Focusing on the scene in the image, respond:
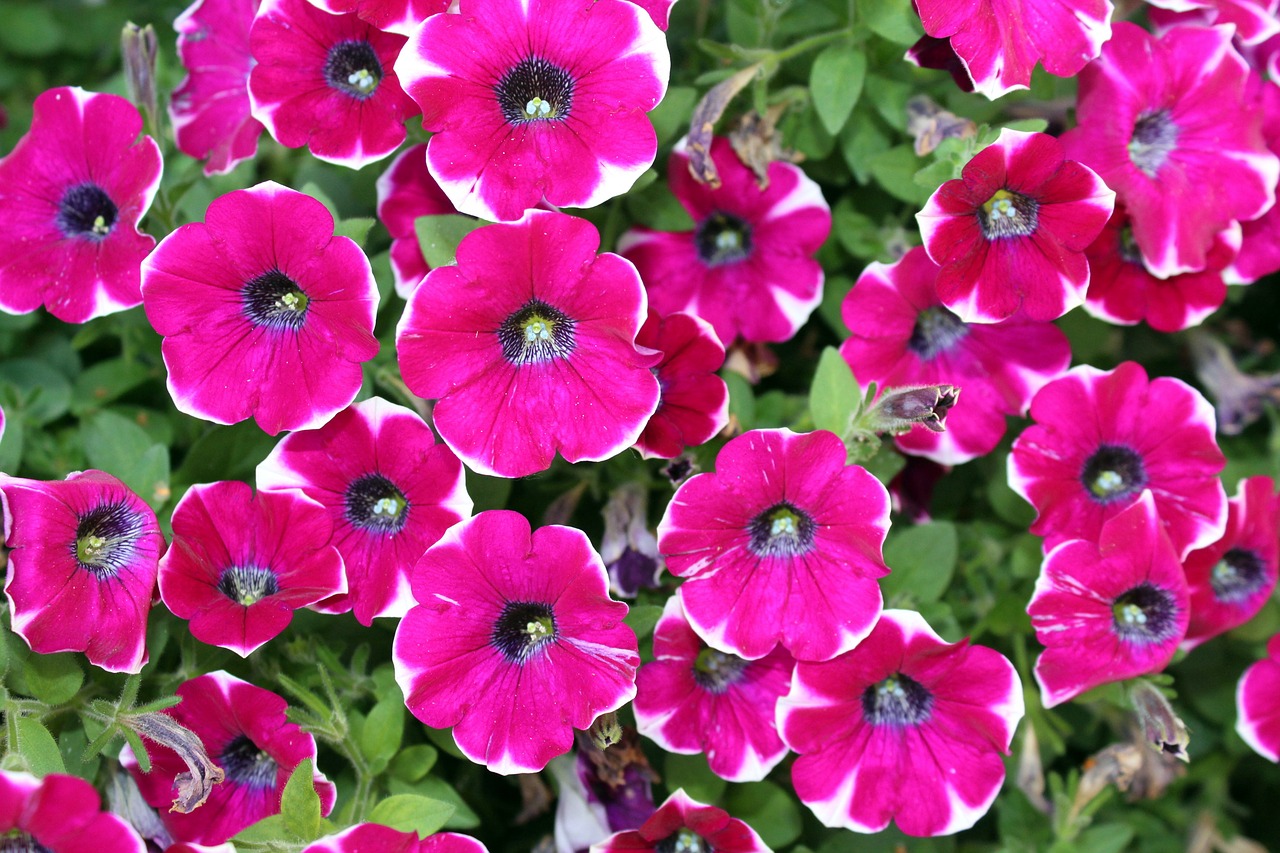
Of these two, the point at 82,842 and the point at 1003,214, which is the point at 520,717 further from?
the point at 1003,214

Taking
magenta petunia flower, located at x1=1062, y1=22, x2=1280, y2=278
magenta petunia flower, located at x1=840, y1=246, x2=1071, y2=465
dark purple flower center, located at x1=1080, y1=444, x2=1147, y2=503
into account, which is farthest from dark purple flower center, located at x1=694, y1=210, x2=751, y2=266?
dark purple flower center, located at x1=1080, y1=444, x2=1147, y2=503

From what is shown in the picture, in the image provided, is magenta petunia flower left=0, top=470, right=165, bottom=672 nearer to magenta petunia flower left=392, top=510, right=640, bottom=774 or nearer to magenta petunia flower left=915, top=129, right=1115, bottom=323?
magenta petunia flower left=392, top=510, right=640, bottom=774

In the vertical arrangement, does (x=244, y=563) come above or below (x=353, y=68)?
below

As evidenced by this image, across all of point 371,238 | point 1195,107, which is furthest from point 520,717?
point 1195,107

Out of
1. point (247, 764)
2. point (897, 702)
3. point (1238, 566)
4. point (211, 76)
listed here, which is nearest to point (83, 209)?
point (211, 76)

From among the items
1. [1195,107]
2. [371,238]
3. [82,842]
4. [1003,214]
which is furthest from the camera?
[371,238]

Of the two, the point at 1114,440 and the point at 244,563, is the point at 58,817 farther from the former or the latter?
the point at 1114,440
